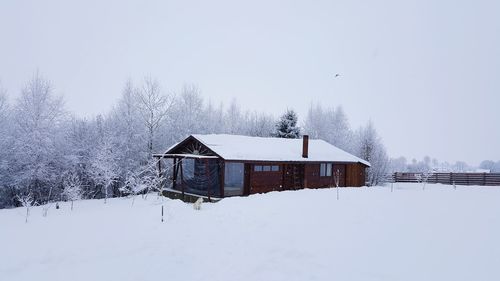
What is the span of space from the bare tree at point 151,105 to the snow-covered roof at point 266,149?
12129mm

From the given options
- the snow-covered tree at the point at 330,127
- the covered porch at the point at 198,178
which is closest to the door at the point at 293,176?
the covered porch at the point at 198,178

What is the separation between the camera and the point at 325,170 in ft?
87.5

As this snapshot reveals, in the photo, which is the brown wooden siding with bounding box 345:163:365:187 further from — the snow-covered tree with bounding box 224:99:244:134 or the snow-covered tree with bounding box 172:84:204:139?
the snow-covered tree with bounding box 224:99:244:134

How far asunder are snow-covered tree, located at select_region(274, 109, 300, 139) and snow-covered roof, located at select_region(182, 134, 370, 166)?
12112mm

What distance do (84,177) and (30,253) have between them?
2299 cm

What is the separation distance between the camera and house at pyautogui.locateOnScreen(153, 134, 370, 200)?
21234mm

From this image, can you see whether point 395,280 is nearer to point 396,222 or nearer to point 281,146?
point 396,222

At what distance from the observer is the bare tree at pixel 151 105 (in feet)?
113

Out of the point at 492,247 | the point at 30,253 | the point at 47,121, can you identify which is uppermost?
the point at 47,121

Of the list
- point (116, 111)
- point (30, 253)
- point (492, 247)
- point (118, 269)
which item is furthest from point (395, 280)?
point (116, 111)

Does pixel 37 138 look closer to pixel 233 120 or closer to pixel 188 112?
pixel 188 112

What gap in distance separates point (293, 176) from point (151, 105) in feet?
60.4

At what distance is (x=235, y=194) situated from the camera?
21.7m

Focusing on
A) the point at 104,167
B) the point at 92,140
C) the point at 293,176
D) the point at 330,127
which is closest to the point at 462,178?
the point at 330,127
